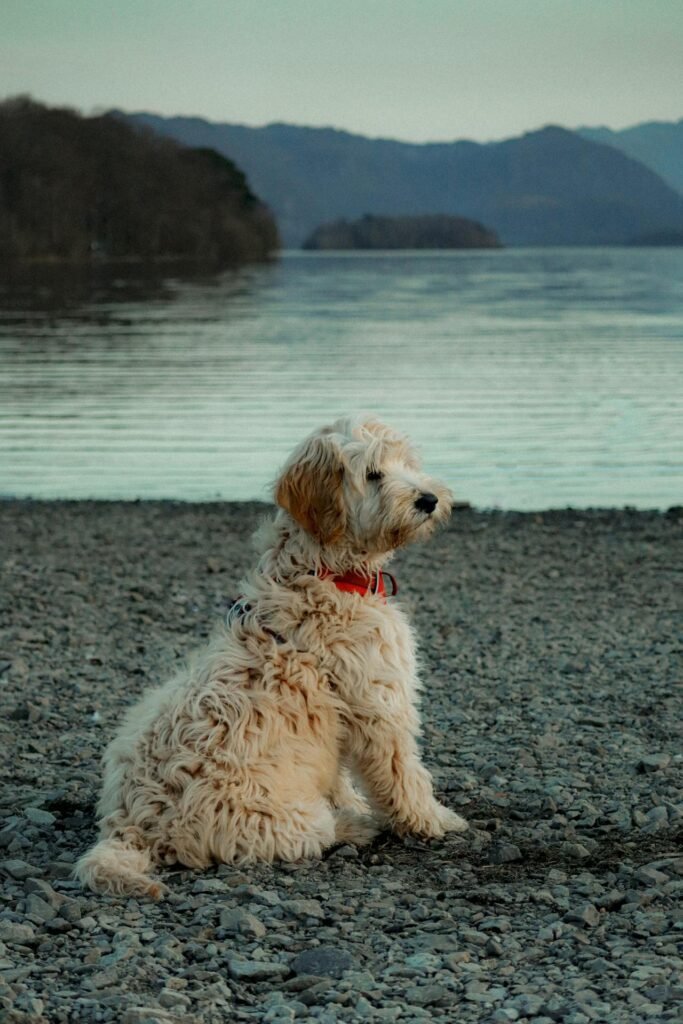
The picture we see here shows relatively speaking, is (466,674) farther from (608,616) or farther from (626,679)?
(608,616)

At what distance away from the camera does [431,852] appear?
5.37 meters

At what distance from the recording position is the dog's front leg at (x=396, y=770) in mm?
5168

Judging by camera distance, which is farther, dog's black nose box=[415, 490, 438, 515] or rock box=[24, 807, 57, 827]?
rock box=[24, 807, 57, 827]

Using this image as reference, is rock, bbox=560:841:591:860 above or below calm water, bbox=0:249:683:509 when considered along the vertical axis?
below

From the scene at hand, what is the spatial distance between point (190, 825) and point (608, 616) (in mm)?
5975

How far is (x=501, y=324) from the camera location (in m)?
44.5

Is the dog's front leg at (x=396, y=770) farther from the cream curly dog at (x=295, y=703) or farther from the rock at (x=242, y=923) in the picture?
the rock at (x=242, y=923)

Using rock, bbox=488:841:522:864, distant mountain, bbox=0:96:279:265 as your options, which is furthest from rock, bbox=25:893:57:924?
distant mountain, bbox=0:96:279:265

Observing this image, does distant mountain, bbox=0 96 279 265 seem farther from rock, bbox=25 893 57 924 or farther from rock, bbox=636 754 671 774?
rock, bbox=25 893 57 924

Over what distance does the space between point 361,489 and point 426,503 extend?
252 mm

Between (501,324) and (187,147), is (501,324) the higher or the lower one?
the lower one

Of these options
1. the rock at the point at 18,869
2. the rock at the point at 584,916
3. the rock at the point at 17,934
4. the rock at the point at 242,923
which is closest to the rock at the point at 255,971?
the rock at the point at 242,923

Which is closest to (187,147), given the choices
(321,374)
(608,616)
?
(321,374)

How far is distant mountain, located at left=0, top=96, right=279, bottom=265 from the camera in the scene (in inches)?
4048
